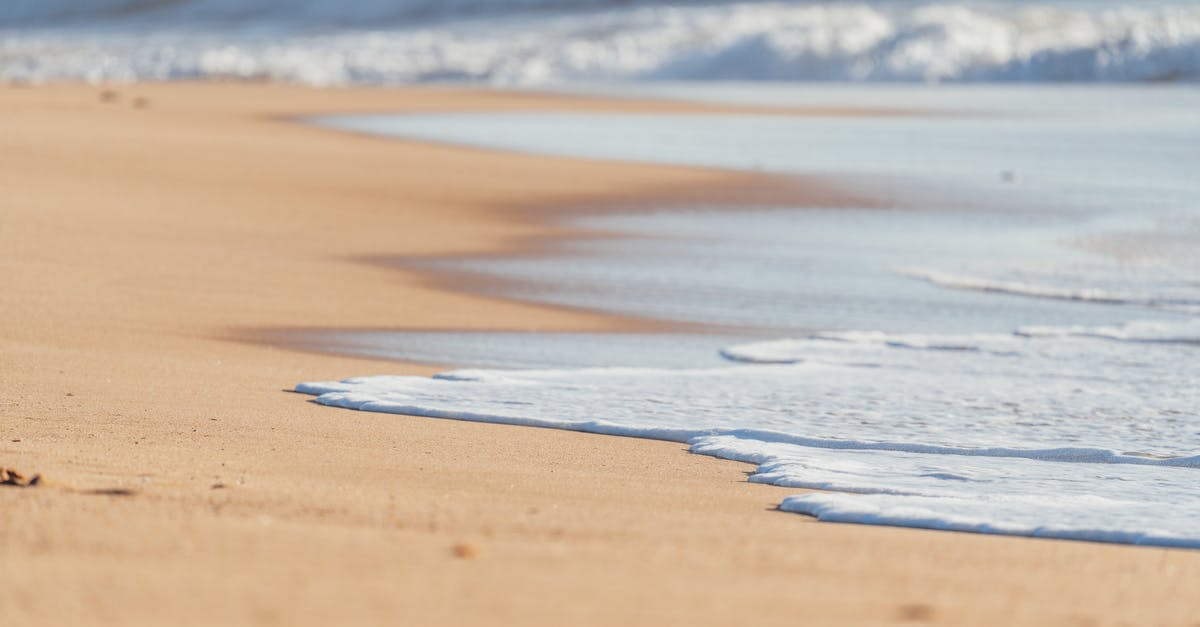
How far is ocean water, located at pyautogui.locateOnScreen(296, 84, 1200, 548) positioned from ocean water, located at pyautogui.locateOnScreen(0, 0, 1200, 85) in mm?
21773

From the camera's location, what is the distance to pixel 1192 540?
4.00m

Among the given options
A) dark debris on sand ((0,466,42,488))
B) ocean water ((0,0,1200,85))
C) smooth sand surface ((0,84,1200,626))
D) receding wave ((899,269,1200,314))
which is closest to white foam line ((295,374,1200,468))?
smooth sand surface ((0,84,1200,626))

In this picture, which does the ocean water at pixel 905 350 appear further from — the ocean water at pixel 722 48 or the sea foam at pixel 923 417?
the ocean water at pixel 722 48

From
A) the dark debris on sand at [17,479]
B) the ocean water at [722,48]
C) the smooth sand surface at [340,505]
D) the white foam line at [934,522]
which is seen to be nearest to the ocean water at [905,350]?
the white foam line at [934,522]

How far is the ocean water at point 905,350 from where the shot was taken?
15.8 feet

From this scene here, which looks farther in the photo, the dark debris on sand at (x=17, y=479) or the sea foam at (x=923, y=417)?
the sea foam at (x=923, y=417)

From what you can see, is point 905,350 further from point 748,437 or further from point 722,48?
point 722,48

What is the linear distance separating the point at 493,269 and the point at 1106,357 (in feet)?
12.6

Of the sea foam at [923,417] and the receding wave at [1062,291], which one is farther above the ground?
the sea foam at [923,417]

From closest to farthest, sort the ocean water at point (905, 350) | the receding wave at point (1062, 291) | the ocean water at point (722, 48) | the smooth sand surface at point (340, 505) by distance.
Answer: the smooth sand surface at point (340, 505)
the ocean water at point (905, 350)
the receding wave at point (1062, 291)
the ocean water at point (722, 48)

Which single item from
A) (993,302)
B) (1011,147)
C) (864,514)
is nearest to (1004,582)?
(864,514)

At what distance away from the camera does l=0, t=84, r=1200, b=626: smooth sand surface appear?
9.78ft

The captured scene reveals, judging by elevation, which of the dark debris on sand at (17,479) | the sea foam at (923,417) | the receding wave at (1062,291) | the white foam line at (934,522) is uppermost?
the dark debris on sand at (17,479)

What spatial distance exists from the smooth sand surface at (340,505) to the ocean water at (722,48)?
90.1ft
